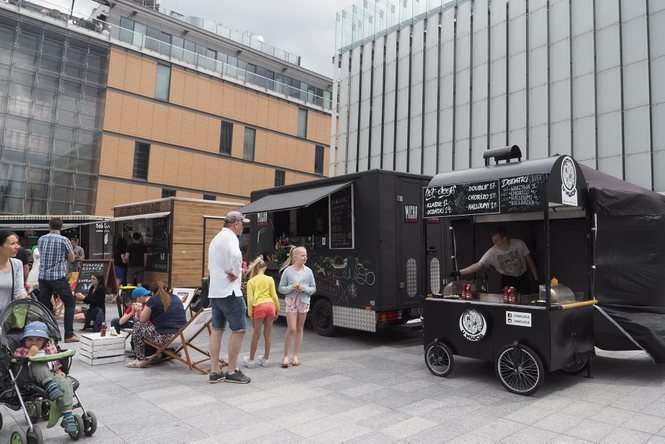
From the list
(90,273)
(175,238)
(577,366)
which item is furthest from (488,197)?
(175,238)

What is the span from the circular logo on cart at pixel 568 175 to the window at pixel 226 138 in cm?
3147

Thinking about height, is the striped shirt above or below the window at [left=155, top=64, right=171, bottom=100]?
below

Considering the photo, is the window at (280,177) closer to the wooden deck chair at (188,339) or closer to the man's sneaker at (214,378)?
the wooden deck chair at (188,339)

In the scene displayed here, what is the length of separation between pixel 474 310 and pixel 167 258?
9.88 meters

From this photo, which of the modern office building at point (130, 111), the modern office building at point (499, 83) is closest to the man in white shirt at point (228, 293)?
the modern office building at point (499, 83)

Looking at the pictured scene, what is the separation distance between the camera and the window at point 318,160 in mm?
41188

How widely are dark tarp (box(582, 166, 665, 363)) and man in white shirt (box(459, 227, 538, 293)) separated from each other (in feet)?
3.33

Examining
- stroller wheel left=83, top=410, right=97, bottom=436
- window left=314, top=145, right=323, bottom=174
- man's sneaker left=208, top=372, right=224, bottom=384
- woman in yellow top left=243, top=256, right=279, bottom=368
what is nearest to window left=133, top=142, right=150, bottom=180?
window left=314, top=145, right=323, bottom=174

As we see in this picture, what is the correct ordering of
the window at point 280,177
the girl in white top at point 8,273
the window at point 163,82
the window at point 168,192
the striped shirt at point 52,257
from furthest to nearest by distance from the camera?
the window at point 280,177 < the window at point 168,192 < the window at point 163,82 < the striped shirt at point 52,257 < the girl in white top at point 8,273

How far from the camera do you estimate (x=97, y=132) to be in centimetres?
2941

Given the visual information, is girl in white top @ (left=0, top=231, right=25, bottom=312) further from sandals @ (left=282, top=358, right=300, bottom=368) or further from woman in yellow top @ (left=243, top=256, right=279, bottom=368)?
sandals @ (left=282, top=358, right=300, bottom=368)

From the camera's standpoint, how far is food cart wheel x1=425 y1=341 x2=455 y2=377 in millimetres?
6125

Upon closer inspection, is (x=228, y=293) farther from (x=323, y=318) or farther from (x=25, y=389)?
(x=323, y=318)

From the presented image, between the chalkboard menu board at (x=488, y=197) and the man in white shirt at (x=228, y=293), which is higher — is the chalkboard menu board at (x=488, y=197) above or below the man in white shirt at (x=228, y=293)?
above
